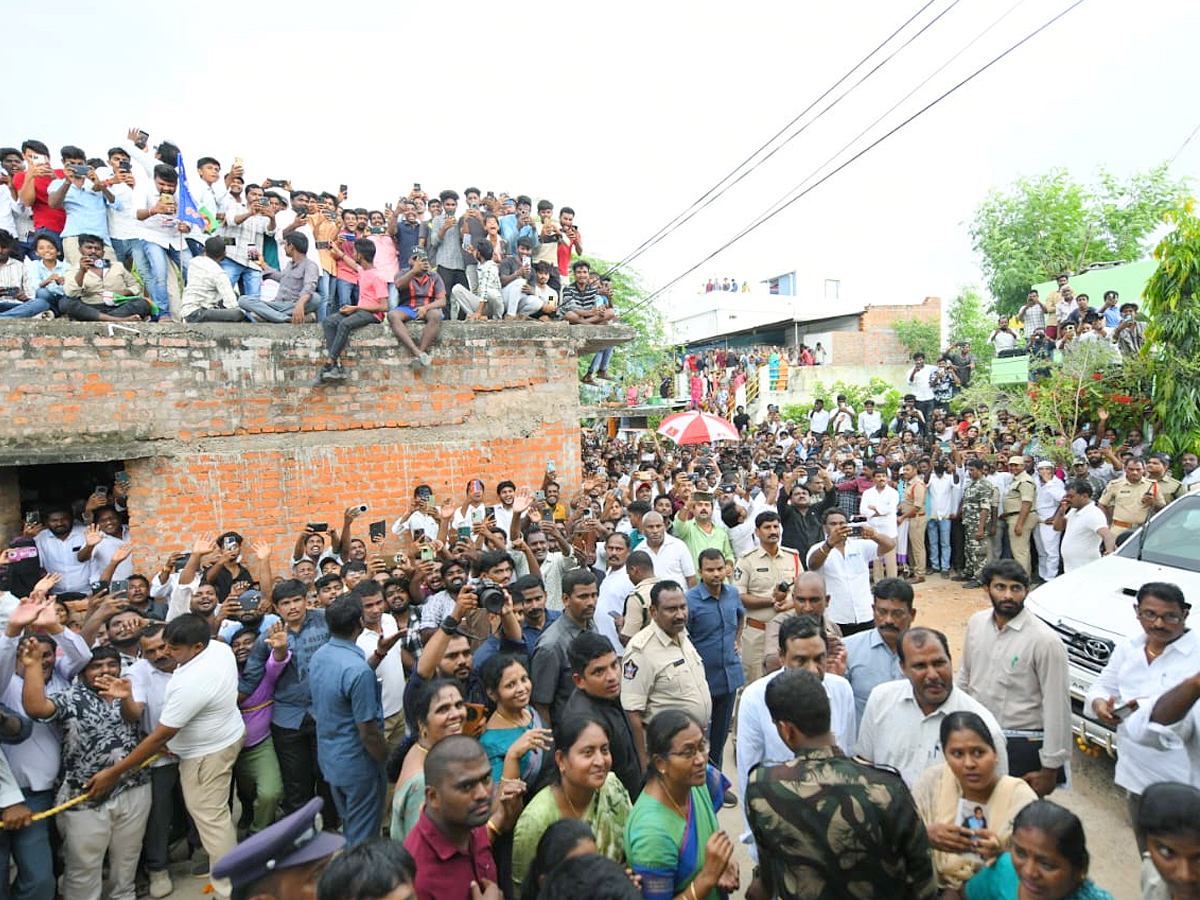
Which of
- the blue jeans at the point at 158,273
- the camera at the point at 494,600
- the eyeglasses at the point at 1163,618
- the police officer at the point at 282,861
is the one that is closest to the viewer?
the police officer at the point at 282,861

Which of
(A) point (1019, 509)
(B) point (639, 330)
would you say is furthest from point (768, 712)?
(B) point (639, 330)

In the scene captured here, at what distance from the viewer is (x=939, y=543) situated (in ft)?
36.5

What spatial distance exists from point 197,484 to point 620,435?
18173 millimetres

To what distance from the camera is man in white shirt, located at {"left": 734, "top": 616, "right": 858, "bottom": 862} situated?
139 inches

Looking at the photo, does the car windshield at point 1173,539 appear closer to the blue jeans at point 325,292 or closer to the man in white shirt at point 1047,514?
the man in white shirt at point 1047,514

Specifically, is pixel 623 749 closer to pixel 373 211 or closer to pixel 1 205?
pixel 1 205

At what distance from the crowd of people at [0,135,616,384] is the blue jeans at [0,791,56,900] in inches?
183

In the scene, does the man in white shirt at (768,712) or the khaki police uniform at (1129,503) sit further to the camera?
the khaki police uniform at (1129,503)

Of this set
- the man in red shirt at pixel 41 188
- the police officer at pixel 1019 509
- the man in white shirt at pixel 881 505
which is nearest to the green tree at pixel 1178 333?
the police officer at pixel 1019 509

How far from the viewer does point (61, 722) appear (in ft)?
13.4

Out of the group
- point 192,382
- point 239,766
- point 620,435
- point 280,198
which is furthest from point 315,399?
point 620,435

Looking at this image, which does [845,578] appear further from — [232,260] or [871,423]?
[871,423]

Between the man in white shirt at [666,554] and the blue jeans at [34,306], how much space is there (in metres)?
6.06

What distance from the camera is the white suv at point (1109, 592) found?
491 cm
